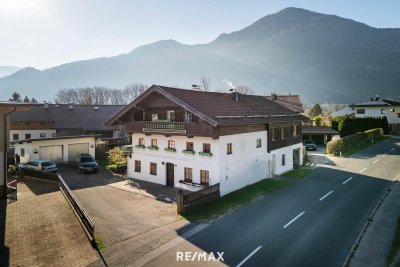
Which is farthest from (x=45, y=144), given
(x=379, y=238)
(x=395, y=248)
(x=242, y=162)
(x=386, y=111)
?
(x=386, y=111)

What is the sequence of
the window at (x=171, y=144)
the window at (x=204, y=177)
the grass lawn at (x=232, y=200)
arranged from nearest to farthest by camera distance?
the grass lawn at (x=232, y=200) < the window at (x=204, y=177) < the window at (x=171, y=144)

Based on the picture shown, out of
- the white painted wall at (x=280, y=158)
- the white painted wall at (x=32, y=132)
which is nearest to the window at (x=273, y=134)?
the white painted wall at (x=280, y=158)

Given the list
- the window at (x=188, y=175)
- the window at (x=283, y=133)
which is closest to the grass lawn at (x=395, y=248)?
the window at (x=188, y=175)

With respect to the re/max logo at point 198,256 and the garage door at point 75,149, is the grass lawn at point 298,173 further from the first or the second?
the garage door at point 75,149

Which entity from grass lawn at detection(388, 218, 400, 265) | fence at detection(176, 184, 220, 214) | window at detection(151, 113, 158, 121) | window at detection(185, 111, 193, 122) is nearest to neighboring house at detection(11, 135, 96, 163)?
window at detection(151, 113, 158, 121)

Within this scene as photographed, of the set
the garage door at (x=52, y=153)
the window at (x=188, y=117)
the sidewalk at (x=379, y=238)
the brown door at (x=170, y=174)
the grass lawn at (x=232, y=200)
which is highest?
the window at (x=188, y=117)

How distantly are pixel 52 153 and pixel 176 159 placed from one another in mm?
19632

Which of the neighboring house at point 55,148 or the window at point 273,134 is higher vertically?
the window at point 273,134

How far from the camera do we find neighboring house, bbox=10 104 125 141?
52.6 m

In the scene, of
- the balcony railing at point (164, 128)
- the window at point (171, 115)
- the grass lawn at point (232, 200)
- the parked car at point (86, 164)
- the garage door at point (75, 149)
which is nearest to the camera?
the grass lawn at point (232, 200)

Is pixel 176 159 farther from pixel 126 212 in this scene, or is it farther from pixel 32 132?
pixel 32 132

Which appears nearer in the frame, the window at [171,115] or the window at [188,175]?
the window at [188,175]

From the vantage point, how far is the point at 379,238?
14805 millimetres

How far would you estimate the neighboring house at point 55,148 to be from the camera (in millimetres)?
34344
